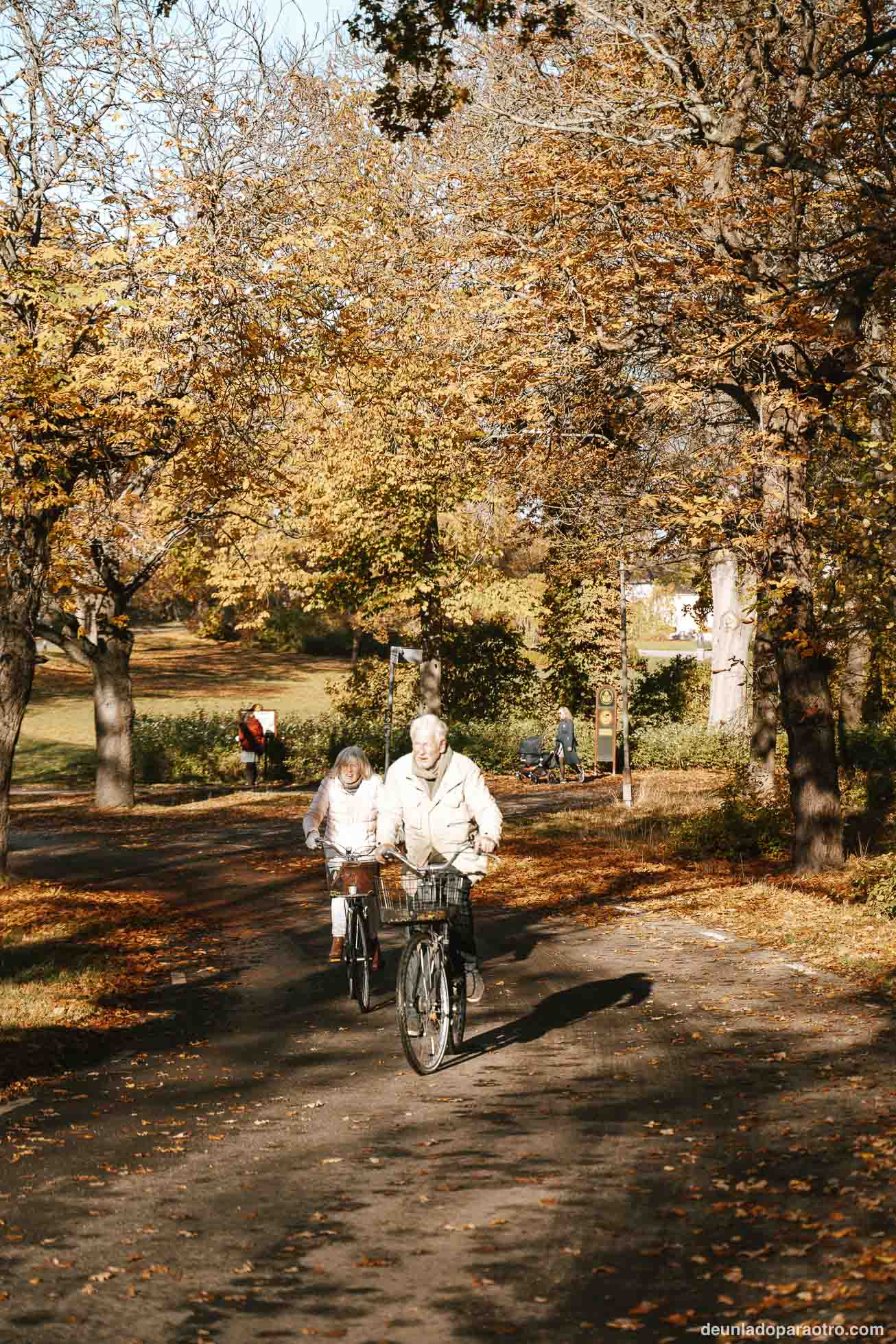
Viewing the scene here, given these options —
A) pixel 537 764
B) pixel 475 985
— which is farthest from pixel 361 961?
pixel 537 764

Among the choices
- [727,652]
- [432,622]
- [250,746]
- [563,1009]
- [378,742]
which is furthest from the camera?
[378,742]

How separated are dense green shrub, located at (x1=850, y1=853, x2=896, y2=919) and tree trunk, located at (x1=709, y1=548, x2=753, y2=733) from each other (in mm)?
15709

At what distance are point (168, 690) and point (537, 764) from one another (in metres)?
28.6

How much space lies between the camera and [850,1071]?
793 centimetres

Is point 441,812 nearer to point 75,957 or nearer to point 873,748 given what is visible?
point 75,957

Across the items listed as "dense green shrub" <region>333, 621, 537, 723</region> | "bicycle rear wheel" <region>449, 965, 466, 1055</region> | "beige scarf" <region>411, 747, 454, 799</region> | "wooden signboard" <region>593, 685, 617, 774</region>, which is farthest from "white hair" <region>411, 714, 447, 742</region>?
"dense green shrub" <region>333, 621, 537, 723</region>

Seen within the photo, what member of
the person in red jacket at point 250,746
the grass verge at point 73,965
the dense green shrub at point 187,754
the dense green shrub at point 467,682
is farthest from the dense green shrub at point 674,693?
the grass verge at point 73,965

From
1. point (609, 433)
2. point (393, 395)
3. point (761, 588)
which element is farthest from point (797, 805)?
point (393, 395)

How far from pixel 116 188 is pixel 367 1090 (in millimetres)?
12127

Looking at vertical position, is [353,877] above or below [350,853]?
below

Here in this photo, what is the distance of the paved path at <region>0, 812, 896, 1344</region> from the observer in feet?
15.9

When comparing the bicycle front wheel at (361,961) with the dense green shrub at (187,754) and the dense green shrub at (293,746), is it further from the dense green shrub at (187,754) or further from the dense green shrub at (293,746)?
the dense green shrub at (187,754)

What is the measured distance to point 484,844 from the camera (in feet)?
27.2

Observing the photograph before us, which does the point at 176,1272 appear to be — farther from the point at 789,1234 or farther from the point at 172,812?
the point at 172,812
